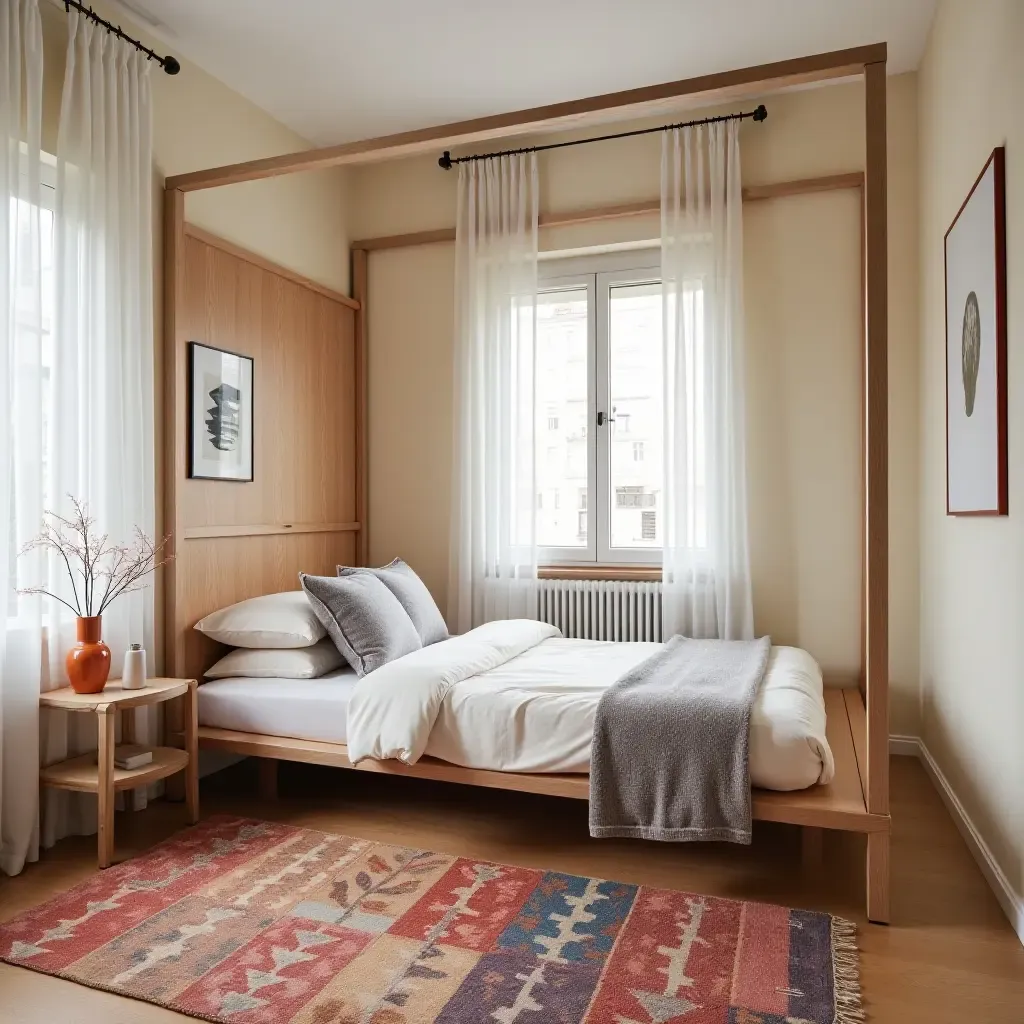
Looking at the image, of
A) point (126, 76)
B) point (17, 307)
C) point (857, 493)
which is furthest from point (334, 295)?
point (857, 493)

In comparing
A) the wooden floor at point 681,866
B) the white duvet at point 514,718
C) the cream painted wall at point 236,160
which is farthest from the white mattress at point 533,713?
the cream painted wall at point 236,160

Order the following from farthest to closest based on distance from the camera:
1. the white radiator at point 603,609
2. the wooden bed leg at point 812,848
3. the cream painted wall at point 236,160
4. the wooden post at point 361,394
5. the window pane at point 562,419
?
the wooden post at point 361,394
the window pane at point 562,419
the white radiator at point 603,609
the cream painted wall at point 236,160
the wooden bed leg at point 812,848

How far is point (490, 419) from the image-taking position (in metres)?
4.25

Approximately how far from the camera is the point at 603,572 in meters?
4.20

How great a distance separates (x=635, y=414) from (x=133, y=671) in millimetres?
2579

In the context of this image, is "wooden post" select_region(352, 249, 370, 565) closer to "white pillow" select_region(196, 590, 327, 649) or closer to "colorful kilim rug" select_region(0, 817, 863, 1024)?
"white pillow" select_region(196, 590, 327, 649)

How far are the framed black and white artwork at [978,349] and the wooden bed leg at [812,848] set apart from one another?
1.10 m

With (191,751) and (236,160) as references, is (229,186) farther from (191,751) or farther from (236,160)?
(191,751)

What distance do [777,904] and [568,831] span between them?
0.78 meters

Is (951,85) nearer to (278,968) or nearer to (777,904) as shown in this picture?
(777,904)

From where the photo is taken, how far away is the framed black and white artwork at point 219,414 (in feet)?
11.2

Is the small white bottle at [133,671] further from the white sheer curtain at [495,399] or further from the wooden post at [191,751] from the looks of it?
the white sheer curtain at [495,399]

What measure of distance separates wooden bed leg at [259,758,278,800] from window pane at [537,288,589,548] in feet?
5.78

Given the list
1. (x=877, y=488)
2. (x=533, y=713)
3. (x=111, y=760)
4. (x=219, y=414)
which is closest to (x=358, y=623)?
(x=533, y=713)
